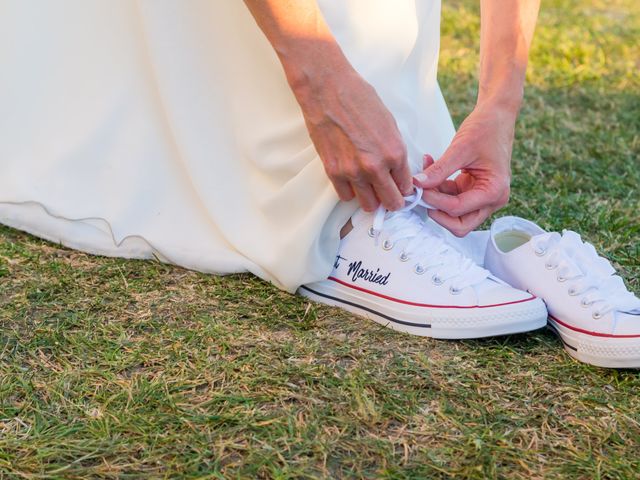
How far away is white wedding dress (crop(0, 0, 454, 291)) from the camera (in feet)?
5.27

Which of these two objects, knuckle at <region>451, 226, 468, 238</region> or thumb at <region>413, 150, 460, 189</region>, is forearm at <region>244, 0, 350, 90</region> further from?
knuckle at <region>451, 226, 468, 238</region>

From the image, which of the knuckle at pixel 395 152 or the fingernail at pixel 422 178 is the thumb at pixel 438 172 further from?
the knuckle at pixel 395 152

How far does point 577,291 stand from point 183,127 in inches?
29.7

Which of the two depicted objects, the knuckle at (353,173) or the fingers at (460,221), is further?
the fingers at (460,221)

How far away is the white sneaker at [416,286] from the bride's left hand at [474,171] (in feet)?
0.11

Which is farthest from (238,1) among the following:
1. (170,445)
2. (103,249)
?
(170,445)

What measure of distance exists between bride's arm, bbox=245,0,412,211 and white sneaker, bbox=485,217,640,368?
275 millimetres

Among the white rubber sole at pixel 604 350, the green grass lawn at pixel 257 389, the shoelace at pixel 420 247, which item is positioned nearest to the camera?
the green grass lawn at pixel 257 389

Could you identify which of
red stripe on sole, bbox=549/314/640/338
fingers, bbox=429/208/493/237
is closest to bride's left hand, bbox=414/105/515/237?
fingers, bbox=429/208/493/237

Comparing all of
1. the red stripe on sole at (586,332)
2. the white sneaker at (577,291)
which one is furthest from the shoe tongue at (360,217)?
the red stripe on sole at (586,332)

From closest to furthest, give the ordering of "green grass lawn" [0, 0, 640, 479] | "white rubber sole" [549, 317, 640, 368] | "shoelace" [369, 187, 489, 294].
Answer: "green grass lawn" [0, 0, 640, 479] < "white rubber sole" [549, 317, 640, 368] < "shoelace" [369, 187, 489, 294]

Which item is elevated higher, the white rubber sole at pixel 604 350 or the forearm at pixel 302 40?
the forearm at pixel 302 40

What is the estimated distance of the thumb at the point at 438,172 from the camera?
1.55 m

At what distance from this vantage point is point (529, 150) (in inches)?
99.0
